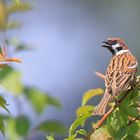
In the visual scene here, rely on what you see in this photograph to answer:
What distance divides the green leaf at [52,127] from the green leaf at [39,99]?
0.05 metres

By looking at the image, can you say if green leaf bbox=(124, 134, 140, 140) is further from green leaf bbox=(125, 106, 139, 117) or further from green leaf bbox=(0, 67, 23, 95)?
green leaf bbox=(0, 67, 23, 95)

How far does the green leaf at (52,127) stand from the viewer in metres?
1.08

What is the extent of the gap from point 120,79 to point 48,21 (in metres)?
5.35

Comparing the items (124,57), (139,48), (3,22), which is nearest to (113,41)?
(124,57)

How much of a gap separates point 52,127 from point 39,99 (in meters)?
0.08

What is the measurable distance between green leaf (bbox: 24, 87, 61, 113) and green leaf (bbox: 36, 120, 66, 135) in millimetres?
52

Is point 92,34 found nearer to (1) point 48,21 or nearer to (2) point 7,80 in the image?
(1) point 48,21

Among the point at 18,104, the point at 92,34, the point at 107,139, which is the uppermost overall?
the point at 92,34

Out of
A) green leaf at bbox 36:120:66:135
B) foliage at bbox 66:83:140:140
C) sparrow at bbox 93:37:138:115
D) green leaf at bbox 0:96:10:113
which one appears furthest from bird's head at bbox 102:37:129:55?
green leaf at bbox 36:120:66:135

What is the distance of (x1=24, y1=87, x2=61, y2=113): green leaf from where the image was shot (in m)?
1.02

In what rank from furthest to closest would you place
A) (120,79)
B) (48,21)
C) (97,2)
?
1. (97,2)
2. (48,21)
3. (120,79)

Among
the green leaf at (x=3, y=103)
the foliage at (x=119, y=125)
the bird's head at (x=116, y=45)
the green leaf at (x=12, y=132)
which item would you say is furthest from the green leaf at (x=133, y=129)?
the bird's head at (x=116, y=45)

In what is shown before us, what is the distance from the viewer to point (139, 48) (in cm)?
785

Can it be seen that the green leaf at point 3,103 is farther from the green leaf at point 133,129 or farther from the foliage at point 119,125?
the green leaf at point 133,129
